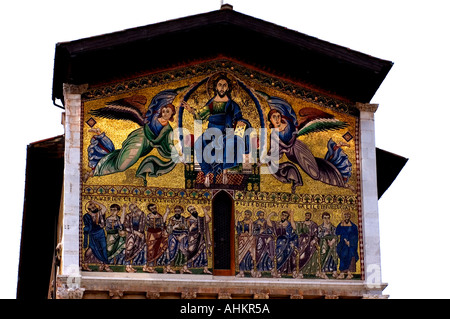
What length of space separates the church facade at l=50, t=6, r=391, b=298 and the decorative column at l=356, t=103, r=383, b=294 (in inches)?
1.0

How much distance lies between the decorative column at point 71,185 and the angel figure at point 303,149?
3489 millimetres

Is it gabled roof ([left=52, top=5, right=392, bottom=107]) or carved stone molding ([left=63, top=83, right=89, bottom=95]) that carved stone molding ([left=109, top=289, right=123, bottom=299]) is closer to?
carved stone molding ([left=63, top=83, right=89, bottom=95])

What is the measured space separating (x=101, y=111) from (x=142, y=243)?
255 cm

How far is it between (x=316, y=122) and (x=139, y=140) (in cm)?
335

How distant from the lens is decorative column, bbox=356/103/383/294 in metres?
28.9

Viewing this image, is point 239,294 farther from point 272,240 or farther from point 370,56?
point 370,56

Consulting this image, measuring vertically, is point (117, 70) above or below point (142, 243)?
above

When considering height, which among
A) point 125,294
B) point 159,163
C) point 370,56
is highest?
point 370,56

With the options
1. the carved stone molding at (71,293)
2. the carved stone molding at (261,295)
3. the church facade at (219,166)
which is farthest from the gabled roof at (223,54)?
the carved stone molding at (261,295)

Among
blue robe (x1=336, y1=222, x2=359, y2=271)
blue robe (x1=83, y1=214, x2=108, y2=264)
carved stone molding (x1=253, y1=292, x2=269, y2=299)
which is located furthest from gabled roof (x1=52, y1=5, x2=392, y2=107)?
carved stone molding (x1=253, y1=292, x2=269, y2=299)

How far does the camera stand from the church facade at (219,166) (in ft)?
92.7

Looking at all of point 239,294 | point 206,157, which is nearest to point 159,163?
point 206,157

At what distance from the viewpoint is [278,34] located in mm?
29469

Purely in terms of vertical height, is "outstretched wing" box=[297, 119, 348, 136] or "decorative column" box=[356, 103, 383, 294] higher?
"outstretched wing" box=[297, 119, 348, 136]
